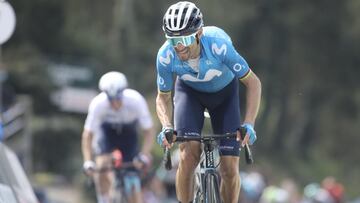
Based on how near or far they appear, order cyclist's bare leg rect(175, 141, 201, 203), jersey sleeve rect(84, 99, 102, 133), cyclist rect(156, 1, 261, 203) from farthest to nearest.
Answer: jersey sleeve rect(84, 99, 102, 133)
cyclist's bare leg rect(175, 141, 201, 203)
cyclist rect(156, 1, 261, 203)

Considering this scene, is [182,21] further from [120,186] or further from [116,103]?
[120,186]

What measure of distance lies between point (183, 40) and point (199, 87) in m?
0.85

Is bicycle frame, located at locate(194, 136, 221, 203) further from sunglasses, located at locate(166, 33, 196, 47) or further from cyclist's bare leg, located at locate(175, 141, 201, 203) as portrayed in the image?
sunglasses, located at locate(166, 33, 196, 47)

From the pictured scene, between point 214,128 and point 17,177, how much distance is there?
2.08 meters

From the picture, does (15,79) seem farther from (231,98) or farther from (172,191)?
(231,98)

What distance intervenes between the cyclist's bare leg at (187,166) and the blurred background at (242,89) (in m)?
9.66

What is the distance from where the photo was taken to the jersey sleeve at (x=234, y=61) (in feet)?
31.6

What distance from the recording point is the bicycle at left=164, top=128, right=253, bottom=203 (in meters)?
9.40

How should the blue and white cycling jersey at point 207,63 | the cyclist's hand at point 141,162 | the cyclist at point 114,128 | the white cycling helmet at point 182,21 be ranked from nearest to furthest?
the white cycling helmet at point 182,21 → the blue and white cycling jersey at point 207,63 → the cyclist at point 114,128 → the cyclist's hand at point 141,162

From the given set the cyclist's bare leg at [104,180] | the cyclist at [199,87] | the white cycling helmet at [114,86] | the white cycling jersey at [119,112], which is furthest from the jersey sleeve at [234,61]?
the cyclist's bare leg at [104,180]

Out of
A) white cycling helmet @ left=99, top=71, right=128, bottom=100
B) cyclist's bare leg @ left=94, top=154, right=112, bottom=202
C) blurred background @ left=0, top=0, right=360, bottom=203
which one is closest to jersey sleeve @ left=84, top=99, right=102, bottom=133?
white cycling helmet @ left=99, top=71, right=128, bottom=100

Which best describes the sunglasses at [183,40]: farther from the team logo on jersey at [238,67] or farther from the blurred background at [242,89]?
the blurred background at [242,89]

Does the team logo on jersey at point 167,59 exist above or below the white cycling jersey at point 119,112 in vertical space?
above

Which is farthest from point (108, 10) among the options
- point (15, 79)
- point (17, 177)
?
point (17, 177)
